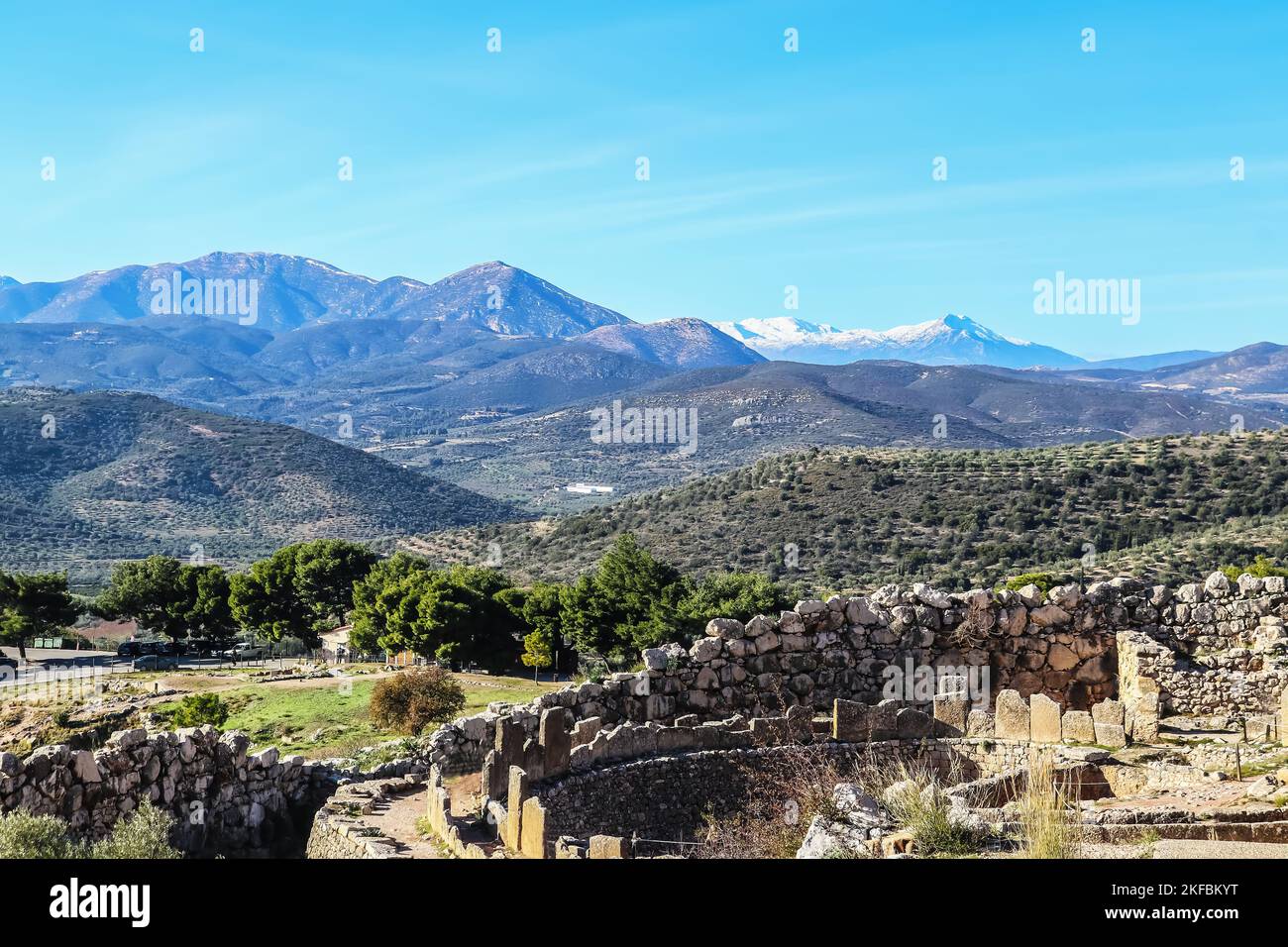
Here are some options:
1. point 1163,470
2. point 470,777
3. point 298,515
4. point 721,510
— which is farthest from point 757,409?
point 470,777

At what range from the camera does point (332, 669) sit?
4522cm

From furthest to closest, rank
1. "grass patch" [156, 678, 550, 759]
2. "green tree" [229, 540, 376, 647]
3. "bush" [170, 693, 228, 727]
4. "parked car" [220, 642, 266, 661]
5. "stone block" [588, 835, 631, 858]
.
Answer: "green tree" [229, 540, 376, 647], "parked car" [220, 642, 266, 661], "bush" [170, 693, 228, 727], "grass patch" [156, 678, 550, 759], "stone block" [588, 835, 631, 858]

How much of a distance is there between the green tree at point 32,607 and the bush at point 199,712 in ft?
74.6

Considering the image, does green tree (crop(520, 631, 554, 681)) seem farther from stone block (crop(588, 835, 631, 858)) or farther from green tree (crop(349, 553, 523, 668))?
stone block (crop(588, 835, 631, 858))

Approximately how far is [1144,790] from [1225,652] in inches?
111

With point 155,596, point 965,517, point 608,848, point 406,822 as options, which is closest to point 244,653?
point 155,596

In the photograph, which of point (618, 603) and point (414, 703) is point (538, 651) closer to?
point (618, 603)

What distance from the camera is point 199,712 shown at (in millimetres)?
31891

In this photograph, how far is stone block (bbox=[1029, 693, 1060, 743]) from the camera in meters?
9.59

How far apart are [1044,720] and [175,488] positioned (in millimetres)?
136921

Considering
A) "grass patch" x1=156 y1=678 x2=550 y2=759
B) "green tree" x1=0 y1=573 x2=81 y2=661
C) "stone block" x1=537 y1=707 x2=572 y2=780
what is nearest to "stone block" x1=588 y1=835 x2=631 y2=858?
"stone block" x1=537 y1=707 x2=572 y2=780

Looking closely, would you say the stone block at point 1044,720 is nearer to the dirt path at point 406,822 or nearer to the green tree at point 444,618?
the dirt path at point 406,822

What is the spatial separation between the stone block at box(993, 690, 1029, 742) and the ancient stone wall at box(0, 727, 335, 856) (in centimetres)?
591

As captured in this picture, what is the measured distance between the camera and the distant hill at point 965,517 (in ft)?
168
